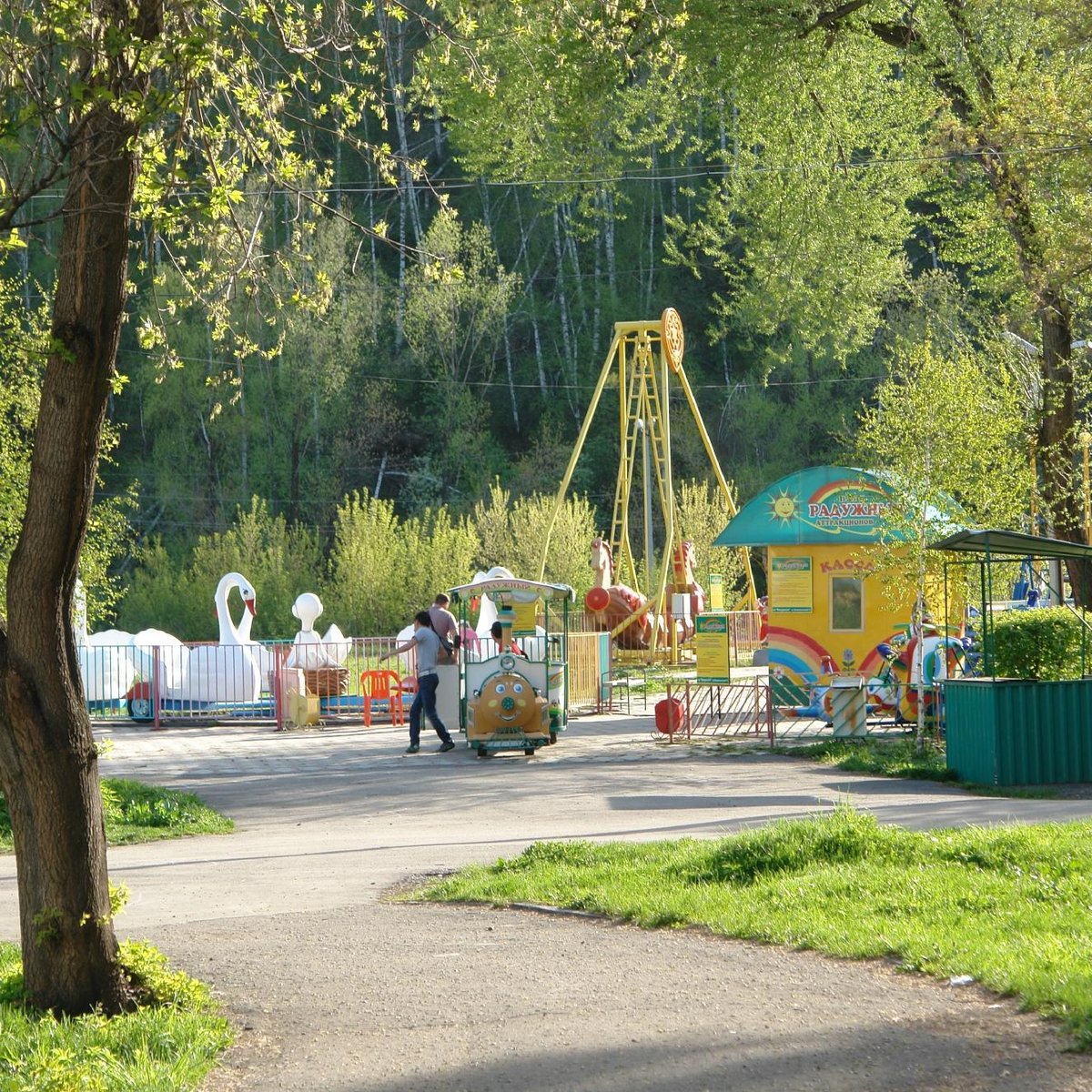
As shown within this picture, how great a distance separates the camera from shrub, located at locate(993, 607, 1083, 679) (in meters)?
16.3

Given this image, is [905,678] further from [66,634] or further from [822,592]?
[66,634]

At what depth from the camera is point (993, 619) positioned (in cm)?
1677

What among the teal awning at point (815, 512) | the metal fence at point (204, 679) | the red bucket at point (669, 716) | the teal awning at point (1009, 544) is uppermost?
the teal awning at point (815, 512)

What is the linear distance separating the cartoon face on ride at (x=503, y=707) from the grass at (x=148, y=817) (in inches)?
202

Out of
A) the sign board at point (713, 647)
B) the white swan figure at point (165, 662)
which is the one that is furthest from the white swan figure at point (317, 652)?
the sign board at point (713, 647)

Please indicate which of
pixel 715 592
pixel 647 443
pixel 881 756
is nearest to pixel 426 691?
pixel 881 756

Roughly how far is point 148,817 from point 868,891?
24.2 feet

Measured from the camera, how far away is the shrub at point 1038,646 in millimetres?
16281

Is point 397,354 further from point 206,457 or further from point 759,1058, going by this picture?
point 759,1058

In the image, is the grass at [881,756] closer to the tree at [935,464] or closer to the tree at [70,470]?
the tree at [935,464]

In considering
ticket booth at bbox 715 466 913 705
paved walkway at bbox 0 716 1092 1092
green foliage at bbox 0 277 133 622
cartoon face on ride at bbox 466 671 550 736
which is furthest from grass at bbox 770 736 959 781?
green foliage at bbox 0 277 133 622

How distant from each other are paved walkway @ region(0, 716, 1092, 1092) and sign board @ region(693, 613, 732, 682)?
1186cm

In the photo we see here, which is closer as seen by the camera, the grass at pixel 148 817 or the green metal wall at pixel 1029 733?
the grass at pixel 148 817

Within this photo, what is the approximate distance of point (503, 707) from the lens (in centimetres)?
1920
